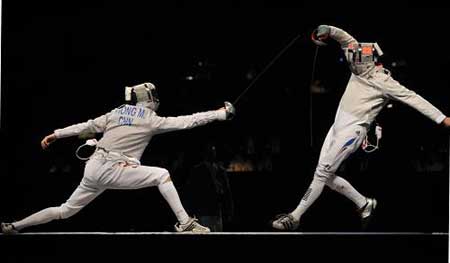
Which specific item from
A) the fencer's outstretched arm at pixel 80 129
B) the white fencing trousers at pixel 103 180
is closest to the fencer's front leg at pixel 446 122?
the white fencing trousers at pixel 103 180

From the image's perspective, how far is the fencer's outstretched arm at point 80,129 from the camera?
481 cm

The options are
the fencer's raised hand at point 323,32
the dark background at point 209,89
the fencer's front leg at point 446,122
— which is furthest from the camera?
the dark background at point 209,89

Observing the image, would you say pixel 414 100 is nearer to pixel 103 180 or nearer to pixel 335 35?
pixel 335 35

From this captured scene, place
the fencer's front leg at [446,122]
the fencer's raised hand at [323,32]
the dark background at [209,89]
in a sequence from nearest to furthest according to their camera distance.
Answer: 1. the fencer's front leg at [446,122]
2. the fencer's raised hand at [323,32]
3. the dark background at [209,89]

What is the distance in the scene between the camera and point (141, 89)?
4.86m

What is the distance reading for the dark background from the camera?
→ 17.5 ft

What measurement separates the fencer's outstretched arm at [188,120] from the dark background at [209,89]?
572mm

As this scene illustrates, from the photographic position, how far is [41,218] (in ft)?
15.6

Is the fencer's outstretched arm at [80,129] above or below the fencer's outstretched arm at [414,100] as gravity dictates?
below

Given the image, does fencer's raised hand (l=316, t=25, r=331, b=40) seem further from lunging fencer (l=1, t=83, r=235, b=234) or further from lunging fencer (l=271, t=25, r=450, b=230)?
lunging fencer (l=1, t=83, r=235, b=234)

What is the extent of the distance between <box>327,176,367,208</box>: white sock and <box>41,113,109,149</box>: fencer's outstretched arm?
1302mm

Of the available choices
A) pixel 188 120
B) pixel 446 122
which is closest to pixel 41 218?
pixel 188 120

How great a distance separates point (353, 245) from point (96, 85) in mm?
1922

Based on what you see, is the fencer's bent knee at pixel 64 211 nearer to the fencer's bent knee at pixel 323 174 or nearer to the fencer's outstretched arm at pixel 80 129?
the fencer's outstretched arm at pixel 80 129
